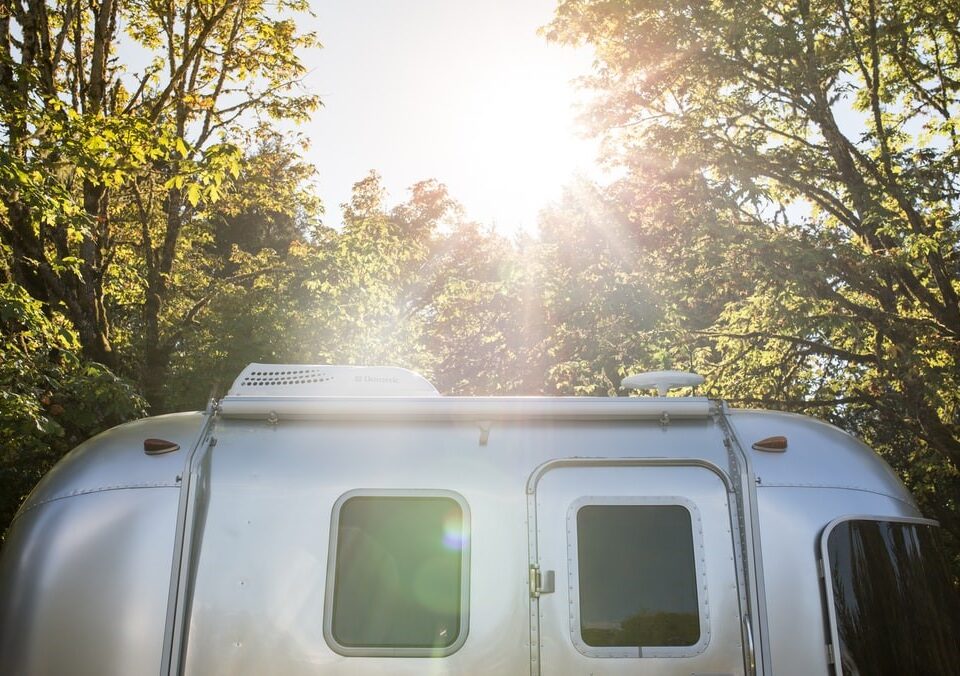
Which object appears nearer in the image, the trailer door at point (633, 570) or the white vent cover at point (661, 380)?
the trailer door at point (633, 570)

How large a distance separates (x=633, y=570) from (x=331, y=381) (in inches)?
83.6

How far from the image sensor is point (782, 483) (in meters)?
5.14

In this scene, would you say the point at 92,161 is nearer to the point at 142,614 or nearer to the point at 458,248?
the point at 142,614

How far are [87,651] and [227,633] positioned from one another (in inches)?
26.9

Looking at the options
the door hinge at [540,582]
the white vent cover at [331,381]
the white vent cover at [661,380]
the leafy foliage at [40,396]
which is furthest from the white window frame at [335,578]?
the leafy foliage at [40,396]

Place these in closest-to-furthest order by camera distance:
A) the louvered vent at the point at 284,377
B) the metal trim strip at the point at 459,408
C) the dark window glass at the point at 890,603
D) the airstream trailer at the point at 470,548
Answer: the airstream trailer at the point at 470,548 → the dark window glass at the point at 890,603 → the metal trim strip at the point at 459,408 → the louvered vent at the point at 284,377

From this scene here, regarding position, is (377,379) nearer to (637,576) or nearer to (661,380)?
(661,380)

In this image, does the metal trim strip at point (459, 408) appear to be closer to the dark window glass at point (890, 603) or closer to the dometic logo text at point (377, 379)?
the dometic logo text at point (377, 379)

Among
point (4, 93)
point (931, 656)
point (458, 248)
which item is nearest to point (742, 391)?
point (931, 656)

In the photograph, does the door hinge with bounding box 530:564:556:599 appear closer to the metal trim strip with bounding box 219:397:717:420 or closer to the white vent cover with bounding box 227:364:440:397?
the metal trim strip with bounding box 219:397:717:420

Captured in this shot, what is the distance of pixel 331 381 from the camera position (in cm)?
582

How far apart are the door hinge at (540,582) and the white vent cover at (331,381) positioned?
1349 millimetres

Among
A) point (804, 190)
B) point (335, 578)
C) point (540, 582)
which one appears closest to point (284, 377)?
point (335, 578)

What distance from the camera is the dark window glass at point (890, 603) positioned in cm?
491
